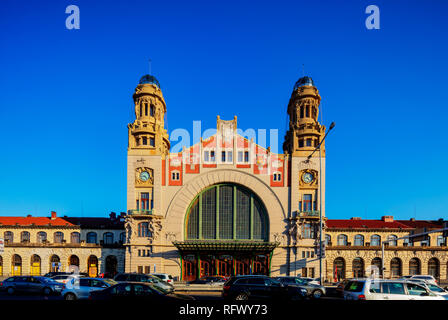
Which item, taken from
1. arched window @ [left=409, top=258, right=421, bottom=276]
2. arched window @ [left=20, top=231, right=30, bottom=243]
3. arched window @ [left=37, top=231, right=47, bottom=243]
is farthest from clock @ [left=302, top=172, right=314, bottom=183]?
arched window @ [left=20, top=231, right=30, bottom=243]

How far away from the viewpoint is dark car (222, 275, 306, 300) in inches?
929

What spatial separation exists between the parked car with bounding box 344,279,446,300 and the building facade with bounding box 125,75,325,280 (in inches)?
1264

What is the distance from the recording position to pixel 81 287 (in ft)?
83.3

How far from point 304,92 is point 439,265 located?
117 feet

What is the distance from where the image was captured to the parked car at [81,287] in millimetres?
25109

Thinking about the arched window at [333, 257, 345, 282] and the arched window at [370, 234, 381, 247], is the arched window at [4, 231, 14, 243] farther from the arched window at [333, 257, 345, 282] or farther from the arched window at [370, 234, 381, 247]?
the arched window at [370, 234, 381, 247]

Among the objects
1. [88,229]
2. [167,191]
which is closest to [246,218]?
[167,191]

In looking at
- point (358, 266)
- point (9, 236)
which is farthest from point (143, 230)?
point (358, 266)

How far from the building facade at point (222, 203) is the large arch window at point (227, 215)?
0.49ft

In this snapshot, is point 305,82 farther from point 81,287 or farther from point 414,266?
point 81,287

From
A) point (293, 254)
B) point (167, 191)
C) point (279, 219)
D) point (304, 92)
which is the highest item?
point (304, 92)

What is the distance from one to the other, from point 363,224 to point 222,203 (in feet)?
97.5

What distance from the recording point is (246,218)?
54875 mm
